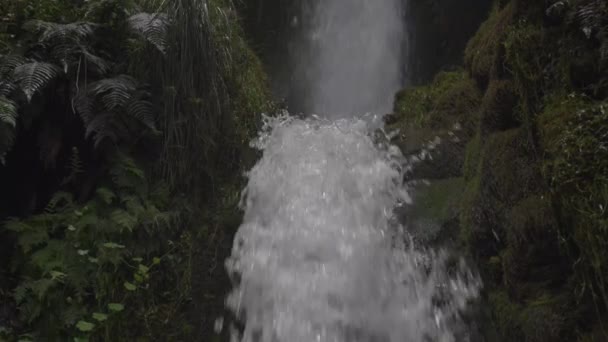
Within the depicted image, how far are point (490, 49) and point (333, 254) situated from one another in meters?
2.30

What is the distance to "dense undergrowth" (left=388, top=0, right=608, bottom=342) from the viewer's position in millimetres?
2688

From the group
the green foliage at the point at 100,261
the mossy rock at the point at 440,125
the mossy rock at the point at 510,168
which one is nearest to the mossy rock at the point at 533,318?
the mossy rock at the point at 510,168

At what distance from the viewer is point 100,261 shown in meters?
3.75

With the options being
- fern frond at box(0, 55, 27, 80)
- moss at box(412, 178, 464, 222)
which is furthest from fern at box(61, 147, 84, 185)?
moss at box(412, 178, 464, 222)

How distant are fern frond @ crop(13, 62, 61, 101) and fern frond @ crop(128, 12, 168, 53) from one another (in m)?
0.80

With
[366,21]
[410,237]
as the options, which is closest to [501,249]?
[410,237]

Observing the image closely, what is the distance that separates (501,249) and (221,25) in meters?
3.36

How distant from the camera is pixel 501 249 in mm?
3521

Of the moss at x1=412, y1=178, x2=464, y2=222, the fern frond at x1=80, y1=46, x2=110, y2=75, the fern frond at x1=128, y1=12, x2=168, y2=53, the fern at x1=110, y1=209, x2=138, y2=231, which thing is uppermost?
the fern frond at x1=128, y1=12, x2=168, y2=53

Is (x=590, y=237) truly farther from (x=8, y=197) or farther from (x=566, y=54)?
(x=8, y=197)

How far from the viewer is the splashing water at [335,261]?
3684mm

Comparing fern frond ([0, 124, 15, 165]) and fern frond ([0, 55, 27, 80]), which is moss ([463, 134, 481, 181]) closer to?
fern frond ([0, 124, 15, 165])

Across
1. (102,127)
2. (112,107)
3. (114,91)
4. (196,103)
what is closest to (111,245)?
(102,127)

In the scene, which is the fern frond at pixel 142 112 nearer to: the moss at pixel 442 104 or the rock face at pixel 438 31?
the moss at pixel 442 104
